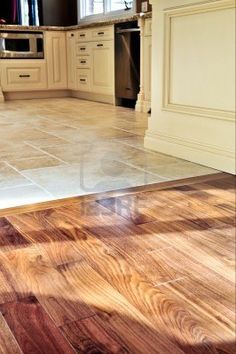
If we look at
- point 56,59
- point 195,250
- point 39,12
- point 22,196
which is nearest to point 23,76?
point 56,59

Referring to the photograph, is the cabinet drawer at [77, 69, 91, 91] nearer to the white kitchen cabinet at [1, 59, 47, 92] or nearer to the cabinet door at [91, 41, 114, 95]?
the cabinet door at [91, 41, 114, 95]

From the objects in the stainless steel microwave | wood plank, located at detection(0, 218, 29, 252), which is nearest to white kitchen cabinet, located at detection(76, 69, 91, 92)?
the stainless steel microwave

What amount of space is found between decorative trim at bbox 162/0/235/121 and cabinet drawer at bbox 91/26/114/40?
2672mm

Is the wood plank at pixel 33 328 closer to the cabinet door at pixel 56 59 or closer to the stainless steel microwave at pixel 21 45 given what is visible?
the stainless steel microwave at pixel 21 45

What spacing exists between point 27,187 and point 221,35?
Result: 1.12 meters

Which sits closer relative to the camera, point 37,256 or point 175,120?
point 37,256

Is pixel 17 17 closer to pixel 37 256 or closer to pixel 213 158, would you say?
pixel 213 158

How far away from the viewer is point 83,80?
5.74 meters

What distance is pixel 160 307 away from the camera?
0.97 metres

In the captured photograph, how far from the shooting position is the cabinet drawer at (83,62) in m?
5.57

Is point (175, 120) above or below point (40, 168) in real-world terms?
above

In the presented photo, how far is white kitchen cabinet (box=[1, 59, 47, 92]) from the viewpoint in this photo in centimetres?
575

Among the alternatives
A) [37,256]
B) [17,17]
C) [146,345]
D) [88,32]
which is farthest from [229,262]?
[17,17]

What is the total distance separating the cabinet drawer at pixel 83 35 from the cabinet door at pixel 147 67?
140 centimetres
